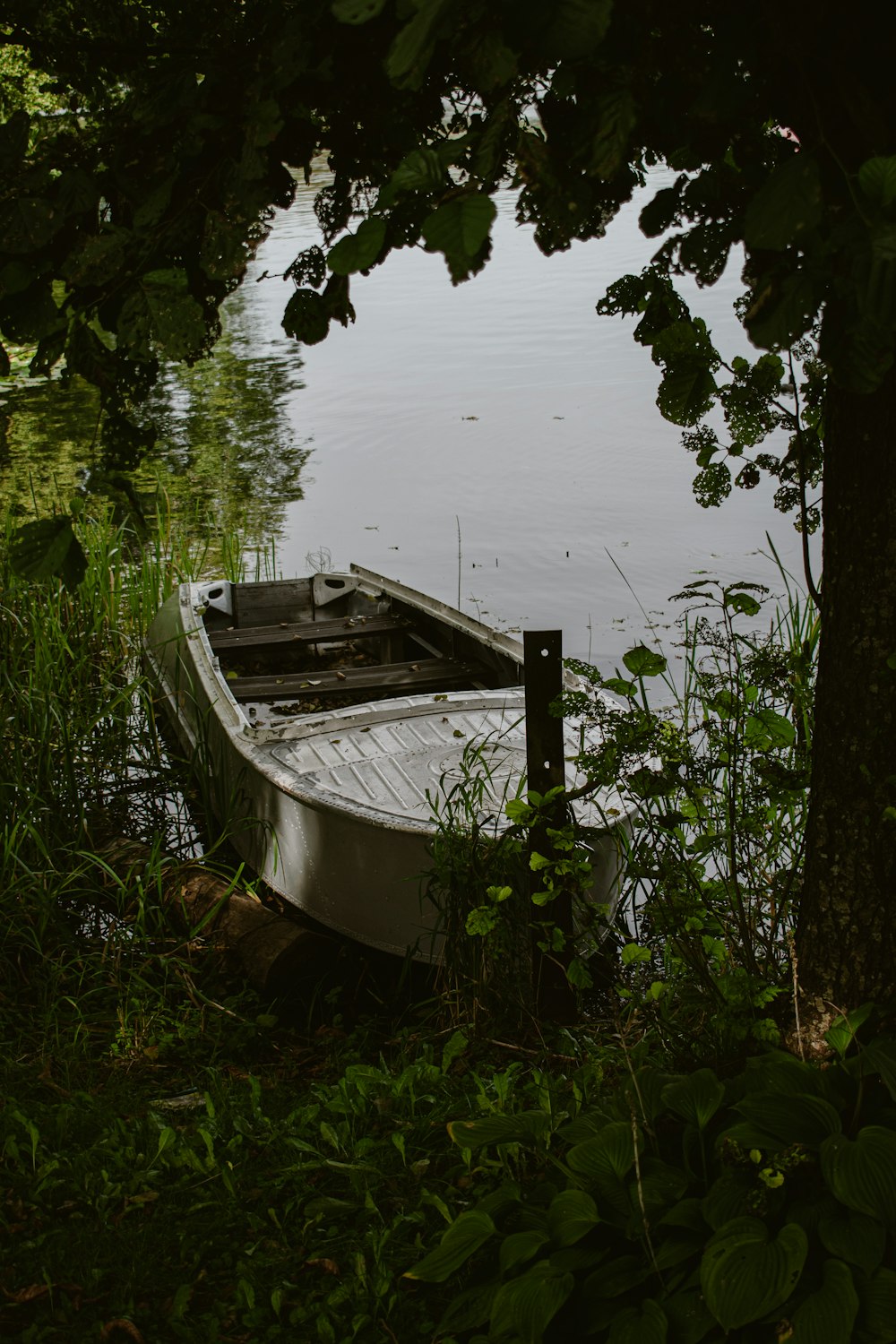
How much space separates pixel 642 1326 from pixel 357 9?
217 cm

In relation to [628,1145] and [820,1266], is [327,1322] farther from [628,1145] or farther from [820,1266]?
[820,1266]

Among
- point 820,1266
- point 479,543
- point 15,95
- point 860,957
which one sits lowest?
point 820,1266

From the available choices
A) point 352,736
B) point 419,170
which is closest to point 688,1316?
point 419,170

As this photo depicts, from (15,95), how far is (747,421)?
68.1 inches

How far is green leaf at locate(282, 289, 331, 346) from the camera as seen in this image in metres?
1.99

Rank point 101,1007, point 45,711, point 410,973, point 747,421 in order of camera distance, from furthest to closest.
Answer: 1. point 45,711
2. point 410,973
3. point 101,1007
4. point 747,421

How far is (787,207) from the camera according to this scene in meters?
1.45

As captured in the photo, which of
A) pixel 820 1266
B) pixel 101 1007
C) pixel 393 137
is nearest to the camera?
pixel 393 137

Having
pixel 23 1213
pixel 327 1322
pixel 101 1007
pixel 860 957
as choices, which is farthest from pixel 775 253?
pixel 101 1007

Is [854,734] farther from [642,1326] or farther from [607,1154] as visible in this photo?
[642,1326]

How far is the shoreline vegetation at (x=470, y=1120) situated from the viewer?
7.83 ft

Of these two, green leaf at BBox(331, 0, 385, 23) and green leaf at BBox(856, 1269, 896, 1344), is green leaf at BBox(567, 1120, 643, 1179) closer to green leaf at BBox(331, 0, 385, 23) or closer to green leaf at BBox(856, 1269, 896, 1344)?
green leaf at BBox(856, 1269, 896, 1344)

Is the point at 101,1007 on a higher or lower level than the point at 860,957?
lower

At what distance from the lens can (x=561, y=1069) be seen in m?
4.00
